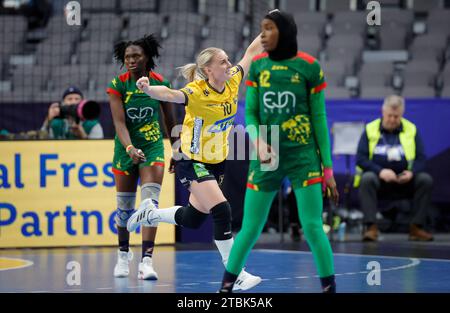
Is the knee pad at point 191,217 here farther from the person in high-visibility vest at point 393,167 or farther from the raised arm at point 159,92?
the person in high-visibility vest at point 393,167

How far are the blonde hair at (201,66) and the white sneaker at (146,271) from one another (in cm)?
156

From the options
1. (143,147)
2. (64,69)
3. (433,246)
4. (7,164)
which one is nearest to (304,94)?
(143,147)

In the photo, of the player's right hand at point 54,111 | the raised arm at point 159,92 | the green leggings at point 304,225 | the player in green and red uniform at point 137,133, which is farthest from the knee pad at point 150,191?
the player's right hand at point 54,111

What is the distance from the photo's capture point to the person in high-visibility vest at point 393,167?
11.4 meters

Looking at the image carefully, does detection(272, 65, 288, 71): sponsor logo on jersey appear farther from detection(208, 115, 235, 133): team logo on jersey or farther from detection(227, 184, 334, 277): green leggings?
detection(208, 115, 235, 133): team logo on jersey

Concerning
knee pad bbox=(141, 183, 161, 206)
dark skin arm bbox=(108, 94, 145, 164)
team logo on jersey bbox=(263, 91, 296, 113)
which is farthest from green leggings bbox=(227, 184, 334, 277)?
knee pad bbox=(141, 183, 161, 206)

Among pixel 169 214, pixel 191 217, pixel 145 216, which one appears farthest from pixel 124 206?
pixel 191 217

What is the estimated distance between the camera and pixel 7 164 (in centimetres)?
1117

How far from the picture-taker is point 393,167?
11570mm

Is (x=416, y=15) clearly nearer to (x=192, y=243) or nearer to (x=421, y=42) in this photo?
(x=421, y=42)

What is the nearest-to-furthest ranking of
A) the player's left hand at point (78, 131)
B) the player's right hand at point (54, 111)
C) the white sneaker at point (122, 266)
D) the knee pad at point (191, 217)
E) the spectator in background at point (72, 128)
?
the knee pad at point (191, 217) → the white sneaker at point (122, 266) → the player's right hand at point (54, 111) → the spectator in background at point (72, 128) → the player's left hand at point (78, 131)

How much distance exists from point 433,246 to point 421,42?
6132mm

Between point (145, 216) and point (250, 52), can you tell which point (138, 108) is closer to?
point (145, 216)

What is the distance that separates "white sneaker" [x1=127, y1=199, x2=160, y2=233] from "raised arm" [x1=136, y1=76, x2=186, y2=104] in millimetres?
1173
